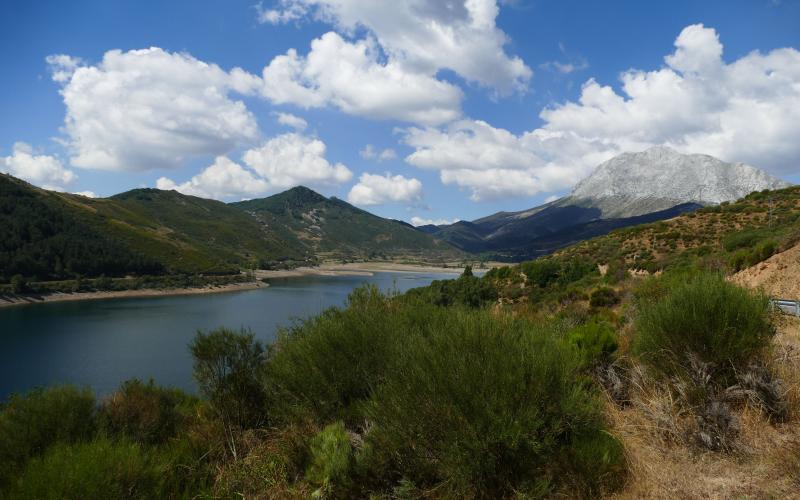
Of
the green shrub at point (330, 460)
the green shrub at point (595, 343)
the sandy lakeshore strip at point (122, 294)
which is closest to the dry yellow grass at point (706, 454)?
the green shrub at point (595, 343)

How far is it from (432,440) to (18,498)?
4234 mm

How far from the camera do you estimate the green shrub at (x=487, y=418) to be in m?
4.26

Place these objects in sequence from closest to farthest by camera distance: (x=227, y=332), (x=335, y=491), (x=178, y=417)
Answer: (x=335, y=491) < (x=178, y=417) < (x=227, y=332)

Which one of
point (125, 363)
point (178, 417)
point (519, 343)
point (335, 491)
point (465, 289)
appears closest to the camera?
point (519, 343)

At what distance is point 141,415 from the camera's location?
28.1 feet

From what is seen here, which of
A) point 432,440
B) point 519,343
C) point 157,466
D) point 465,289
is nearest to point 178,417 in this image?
point 157,466

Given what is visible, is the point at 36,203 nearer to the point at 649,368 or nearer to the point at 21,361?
the point at 21,361

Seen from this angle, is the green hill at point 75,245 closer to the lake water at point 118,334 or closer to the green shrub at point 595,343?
the lake water at point 118,334

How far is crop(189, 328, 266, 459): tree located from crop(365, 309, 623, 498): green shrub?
4.59 metres

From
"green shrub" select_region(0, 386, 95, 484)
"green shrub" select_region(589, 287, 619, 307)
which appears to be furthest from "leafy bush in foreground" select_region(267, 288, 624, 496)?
"green shrub" select_region(589, 287, 619, 307)

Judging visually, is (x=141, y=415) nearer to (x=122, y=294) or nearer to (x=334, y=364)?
(x=334, y=364)

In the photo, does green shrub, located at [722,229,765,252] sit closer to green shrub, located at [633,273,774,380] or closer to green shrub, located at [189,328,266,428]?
green shrub, located at [633,273,774,380]

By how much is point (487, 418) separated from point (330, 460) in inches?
92.3

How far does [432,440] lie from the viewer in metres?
4.59
